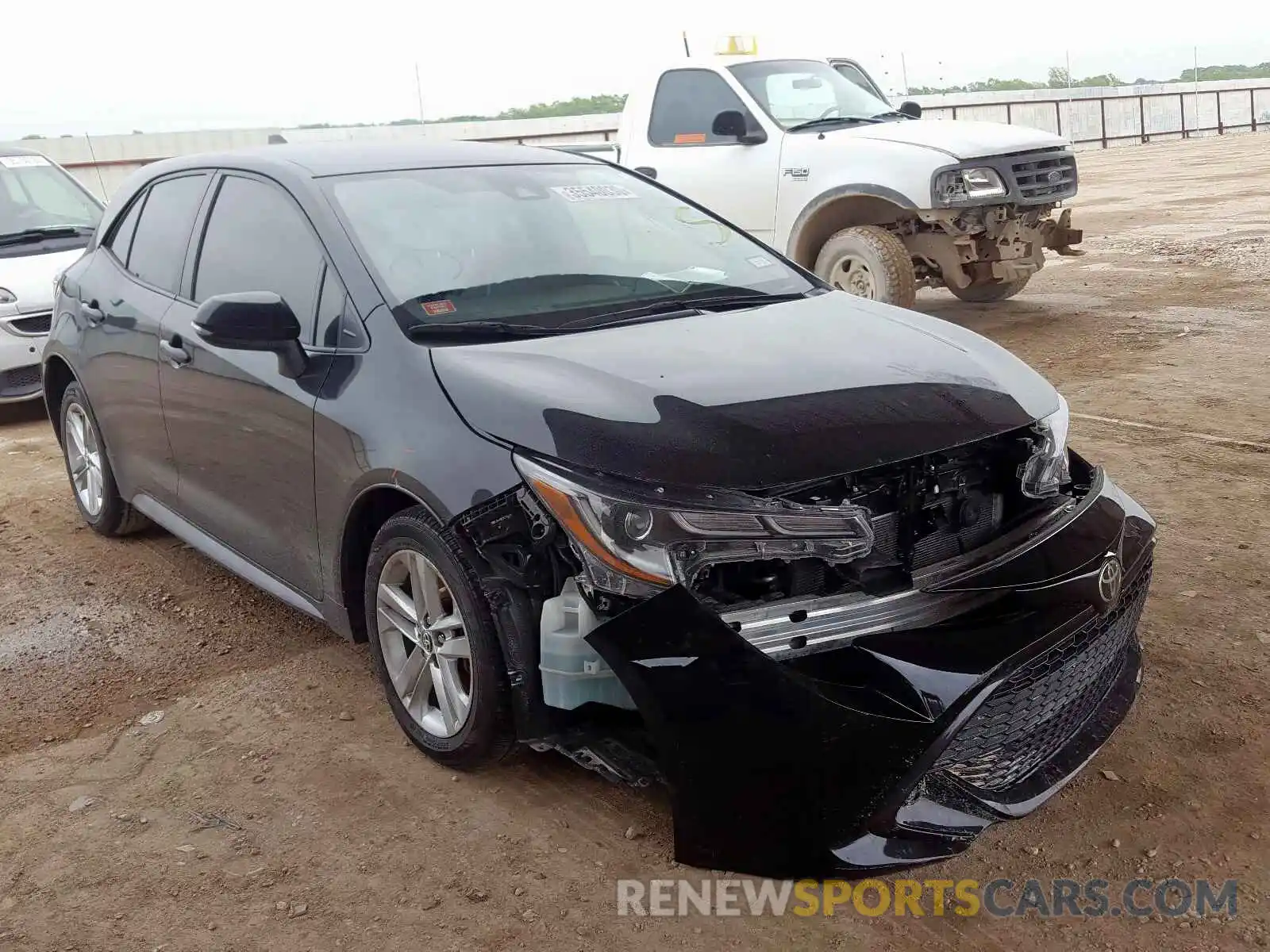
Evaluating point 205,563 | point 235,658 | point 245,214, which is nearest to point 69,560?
point 205,563

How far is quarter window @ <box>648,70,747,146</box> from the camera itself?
9562 mm

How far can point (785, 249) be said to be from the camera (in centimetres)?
931

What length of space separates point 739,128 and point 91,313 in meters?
5.58

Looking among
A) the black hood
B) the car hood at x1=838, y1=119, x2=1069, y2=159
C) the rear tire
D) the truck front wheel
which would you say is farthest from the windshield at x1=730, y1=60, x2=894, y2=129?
the black hood

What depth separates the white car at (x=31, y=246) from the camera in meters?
7.83

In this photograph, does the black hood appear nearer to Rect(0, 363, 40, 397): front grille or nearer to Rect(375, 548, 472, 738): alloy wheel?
Rect(375, 548, 472, 738): alloy wheel

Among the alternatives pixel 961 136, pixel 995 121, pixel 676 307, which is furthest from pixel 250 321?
pixel 995 121

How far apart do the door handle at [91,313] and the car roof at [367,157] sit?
0.64m

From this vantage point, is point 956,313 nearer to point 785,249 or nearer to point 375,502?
point 785,249

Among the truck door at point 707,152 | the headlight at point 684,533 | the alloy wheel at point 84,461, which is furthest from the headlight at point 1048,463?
the truck door at point 707,152

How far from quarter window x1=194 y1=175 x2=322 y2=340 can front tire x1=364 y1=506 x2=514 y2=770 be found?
77cm

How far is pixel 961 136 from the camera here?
347 inches

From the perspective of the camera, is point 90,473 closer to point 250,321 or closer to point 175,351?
point 175,351

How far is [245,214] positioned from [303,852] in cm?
208
